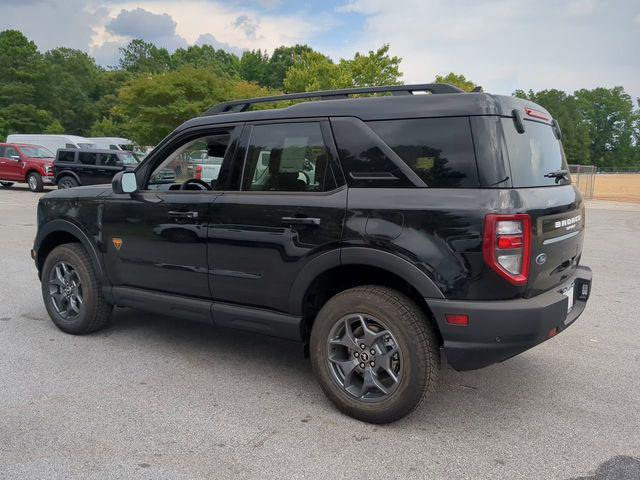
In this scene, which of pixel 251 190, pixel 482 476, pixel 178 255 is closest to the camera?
pixel 482 476

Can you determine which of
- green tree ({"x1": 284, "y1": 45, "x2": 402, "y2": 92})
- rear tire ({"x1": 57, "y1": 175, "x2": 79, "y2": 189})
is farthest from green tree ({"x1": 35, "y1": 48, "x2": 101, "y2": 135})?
rear tire ({"x1": 57, "y1": 175, "x2": 79, "y2": 189})

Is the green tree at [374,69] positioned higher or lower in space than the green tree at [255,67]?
lower

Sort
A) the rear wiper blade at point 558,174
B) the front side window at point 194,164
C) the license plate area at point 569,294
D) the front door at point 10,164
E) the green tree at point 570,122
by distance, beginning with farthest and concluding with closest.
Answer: the green tree at point 570,122 < the front door at point 10,164 < the front side window at point 194,164 < the rear wiper blade at point 558,174 < the license plate area at point 569,294

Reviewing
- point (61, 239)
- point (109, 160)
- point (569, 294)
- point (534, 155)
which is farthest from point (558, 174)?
point (109, 160)

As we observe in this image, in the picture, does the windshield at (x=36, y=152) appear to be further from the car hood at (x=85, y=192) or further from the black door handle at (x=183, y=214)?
the black door handle at (x=183, y=214)

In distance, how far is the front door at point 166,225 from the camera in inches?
157

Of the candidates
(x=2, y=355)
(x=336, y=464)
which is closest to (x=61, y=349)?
(x=2, y=355)

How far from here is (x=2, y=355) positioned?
4340 mm

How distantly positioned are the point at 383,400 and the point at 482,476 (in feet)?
2.27

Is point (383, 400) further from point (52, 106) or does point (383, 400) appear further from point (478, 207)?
point (52, 106)

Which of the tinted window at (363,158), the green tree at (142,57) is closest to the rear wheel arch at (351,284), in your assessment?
the tinted window at (363,158)

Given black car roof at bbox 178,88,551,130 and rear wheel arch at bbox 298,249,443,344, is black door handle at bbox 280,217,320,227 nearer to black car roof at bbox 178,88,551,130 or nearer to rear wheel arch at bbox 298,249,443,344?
rear wheel arch at bbox 298,249,443,344

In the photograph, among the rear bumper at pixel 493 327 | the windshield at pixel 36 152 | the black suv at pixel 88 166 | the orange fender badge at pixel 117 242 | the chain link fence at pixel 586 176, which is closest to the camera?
the rear bumper at pixel 493 327

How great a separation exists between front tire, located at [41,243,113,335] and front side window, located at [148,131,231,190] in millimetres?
966
